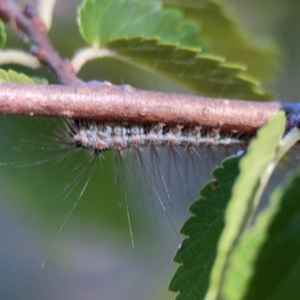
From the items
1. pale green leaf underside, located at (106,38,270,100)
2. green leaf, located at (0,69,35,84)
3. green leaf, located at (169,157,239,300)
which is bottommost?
green leaf, located at (169,157,239,300)

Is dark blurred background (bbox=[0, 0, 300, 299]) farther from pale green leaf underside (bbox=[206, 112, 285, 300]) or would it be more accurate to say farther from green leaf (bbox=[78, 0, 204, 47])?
pale green leaf underside (bbox=[206, 112, 285, 300])

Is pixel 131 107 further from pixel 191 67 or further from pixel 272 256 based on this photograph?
pixel 272 256

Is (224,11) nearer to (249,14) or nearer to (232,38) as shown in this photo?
(232,38)

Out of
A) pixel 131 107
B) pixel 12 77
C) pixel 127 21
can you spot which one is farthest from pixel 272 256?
pixel 127 21

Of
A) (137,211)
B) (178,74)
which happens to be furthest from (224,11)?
(137,211)

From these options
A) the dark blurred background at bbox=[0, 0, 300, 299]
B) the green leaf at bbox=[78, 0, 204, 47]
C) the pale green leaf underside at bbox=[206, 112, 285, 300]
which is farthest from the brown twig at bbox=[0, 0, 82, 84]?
the pale green leaf underside at bbox=[206, 112, 285, 300]

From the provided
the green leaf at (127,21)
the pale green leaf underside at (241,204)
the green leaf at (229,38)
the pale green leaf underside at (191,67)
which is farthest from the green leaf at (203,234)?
the green leaf at (229,38)
